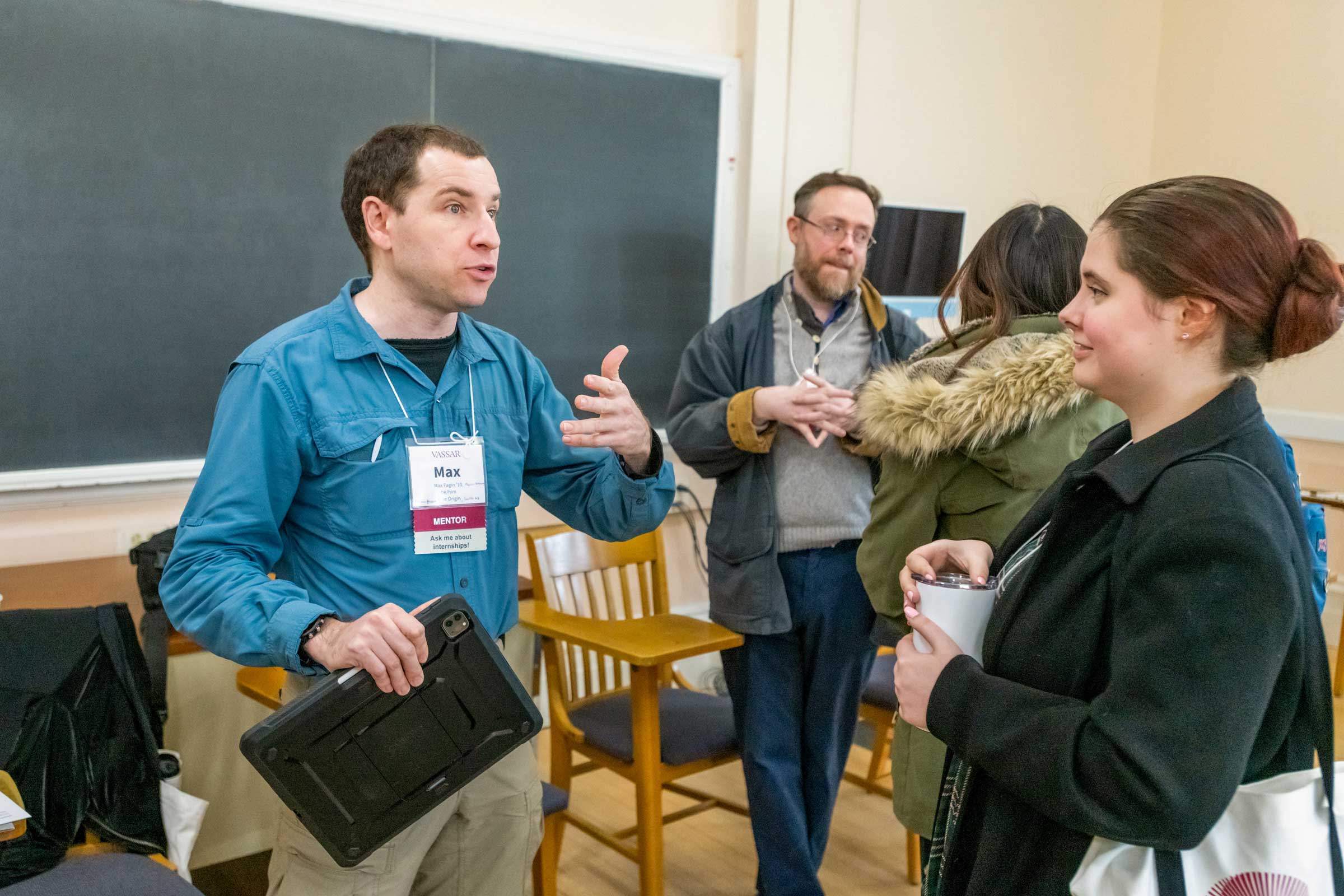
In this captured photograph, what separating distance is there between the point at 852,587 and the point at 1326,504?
8.02 ft

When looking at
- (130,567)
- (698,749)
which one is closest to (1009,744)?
(698,749)

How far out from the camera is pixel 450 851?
1.61 meters

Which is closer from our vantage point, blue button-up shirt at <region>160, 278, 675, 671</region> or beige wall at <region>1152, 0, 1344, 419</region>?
blue button-up shirt at <region>160, 278, 675, 671</region>

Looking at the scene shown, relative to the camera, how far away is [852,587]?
104 inches

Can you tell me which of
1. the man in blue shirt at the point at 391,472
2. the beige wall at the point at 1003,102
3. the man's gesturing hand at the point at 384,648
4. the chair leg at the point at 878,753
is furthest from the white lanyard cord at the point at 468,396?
the beige wall at the point at 1003,102

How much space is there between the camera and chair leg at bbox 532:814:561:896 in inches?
94.7

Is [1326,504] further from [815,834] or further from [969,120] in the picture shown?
[815,834]

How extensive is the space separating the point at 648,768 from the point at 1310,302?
1.81m

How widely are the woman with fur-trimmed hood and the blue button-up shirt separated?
448 millimetres

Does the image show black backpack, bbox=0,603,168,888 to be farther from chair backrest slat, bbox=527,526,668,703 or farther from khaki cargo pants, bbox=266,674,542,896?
A: chair backrest slat, bbox=527,526,668,703

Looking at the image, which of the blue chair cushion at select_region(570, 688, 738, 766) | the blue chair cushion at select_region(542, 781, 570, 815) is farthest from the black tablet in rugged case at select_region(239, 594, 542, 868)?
the blue chair cushion at select_region(570, 688, 738, 766)

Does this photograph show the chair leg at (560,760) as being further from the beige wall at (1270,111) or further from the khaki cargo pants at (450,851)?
the beige wall at (1270,111)

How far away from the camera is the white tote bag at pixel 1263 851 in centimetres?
96

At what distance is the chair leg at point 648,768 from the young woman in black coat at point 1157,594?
1.32m
